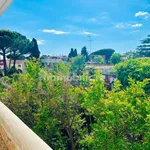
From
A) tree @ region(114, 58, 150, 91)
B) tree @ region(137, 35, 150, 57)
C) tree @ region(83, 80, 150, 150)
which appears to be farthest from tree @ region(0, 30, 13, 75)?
tree @ region(83, 80, 150, 150)

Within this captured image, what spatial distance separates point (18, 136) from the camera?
0.49m

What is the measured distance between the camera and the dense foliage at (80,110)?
3.20 meters

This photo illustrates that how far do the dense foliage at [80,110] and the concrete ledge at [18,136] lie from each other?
2383 mm

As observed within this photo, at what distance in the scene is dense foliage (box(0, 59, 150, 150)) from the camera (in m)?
3.20

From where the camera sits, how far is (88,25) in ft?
114

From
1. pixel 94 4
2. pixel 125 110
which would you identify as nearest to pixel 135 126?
pixel 125 110

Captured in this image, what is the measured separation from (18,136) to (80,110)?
14.5 ft

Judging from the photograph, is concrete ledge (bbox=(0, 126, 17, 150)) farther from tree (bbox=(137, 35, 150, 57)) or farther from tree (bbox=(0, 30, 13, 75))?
tree (bbox=(137, 35, 150, 57))

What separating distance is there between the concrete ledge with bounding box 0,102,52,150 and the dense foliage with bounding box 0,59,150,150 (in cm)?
238

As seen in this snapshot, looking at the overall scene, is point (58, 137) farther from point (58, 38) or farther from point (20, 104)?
point (58, 38)

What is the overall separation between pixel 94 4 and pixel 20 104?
98.9 ft

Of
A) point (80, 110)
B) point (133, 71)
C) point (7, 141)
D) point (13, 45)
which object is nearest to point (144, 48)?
point (133, 71)

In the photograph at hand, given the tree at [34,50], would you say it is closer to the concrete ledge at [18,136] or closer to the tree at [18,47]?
the tree at [18,47]

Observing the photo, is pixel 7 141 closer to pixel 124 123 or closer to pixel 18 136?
pixel 18 136
